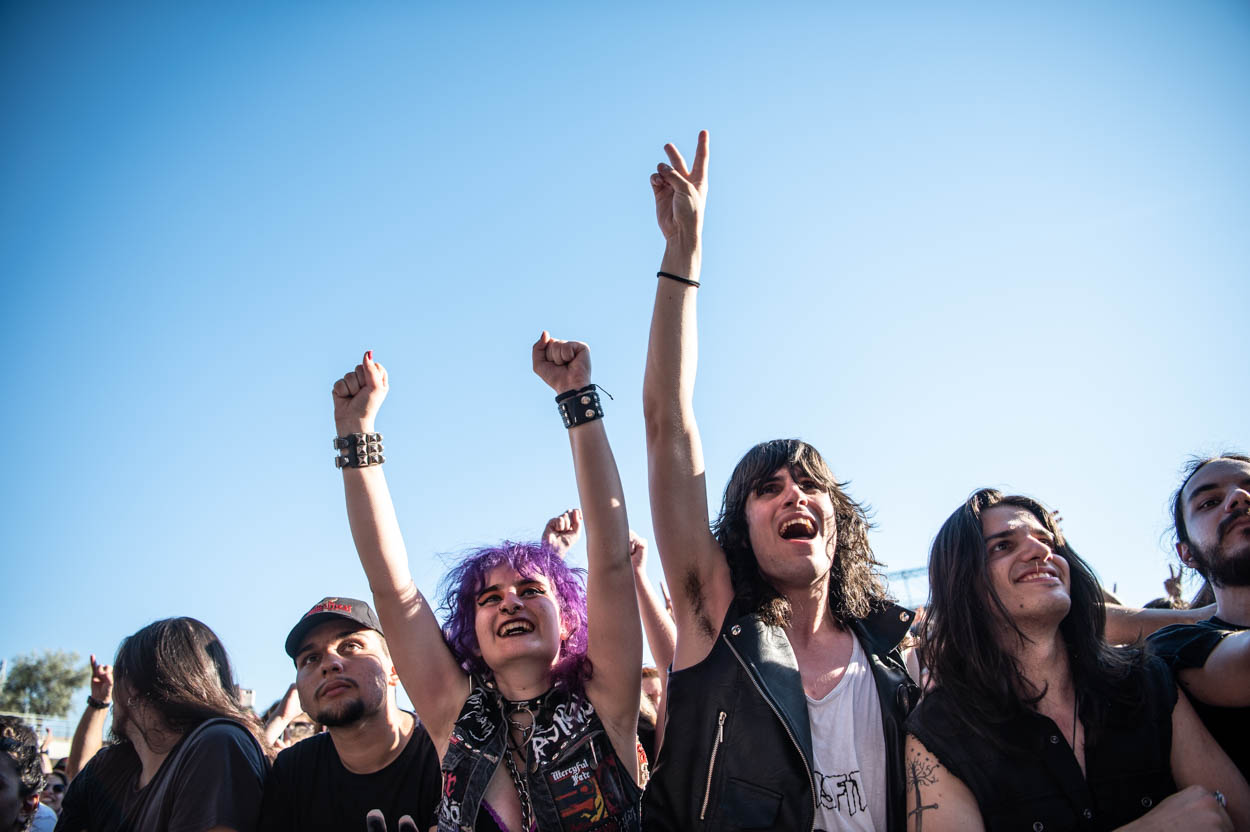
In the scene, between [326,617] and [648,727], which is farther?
[648,727]

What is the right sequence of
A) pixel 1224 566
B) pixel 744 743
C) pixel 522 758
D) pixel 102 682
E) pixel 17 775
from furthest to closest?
pixel 102 682, pixel 17 775, pixel 1224 566, pixel 522 758, pixel 744 743

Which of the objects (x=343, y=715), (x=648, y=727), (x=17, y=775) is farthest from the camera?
(x=648, y=727)

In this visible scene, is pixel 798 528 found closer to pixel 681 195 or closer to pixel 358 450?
pixel 681 195

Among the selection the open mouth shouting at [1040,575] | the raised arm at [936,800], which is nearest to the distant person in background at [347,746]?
the raised arm at [936,800]

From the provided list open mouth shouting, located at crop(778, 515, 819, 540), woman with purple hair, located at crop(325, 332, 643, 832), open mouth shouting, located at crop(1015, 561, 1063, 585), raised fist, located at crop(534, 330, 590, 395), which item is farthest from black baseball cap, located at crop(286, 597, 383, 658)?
open mouth shouting, located at crop(1015, 561, 1063, 585)

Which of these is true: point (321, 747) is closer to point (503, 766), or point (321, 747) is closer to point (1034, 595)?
point (503, 766)

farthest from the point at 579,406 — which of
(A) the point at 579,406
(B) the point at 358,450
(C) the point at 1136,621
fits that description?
(C) the point at 1136,621

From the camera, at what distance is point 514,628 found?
10.4ft

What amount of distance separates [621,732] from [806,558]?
0.92m

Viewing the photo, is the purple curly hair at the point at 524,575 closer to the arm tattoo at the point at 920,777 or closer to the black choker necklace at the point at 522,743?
the black choker necklace at the point at 522,743

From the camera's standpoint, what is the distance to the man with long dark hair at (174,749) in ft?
11.2

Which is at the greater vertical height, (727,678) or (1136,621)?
(727,678)

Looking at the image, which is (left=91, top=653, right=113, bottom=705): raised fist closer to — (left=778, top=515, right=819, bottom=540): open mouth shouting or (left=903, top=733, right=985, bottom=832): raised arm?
(left=778, top=515, right=819, bottom=540): open mouth shouting

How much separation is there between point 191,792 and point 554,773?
5.49 ft
